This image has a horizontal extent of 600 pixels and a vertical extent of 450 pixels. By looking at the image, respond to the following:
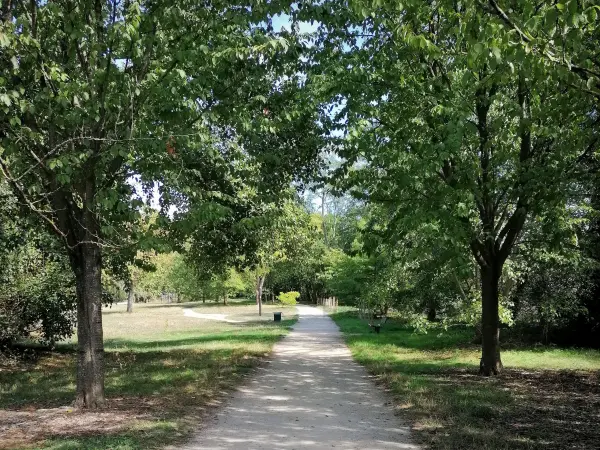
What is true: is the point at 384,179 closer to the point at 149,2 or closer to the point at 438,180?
the point at 438,180

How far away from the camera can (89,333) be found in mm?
8375

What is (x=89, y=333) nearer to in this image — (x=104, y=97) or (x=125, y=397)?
(x=125, y=397)

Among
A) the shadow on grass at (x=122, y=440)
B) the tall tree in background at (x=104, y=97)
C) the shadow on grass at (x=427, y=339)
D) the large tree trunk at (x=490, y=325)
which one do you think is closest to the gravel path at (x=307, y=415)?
the shadow on grass at (x=122, y=440)

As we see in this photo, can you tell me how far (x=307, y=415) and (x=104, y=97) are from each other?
531 centimetres

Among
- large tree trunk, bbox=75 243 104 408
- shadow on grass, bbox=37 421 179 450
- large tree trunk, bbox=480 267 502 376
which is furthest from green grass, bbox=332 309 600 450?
large tree trunk, bbox=75 243 104 408

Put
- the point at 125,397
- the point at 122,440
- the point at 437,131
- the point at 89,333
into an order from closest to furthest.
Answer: the point at 122,440 → the point at 89,333 → the point at 437,131 → the point at 125,397

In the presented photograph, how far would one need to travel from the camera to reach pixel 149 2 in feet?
26.0

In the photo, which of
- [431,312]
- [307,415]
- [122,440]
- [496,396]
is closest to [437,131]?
[496,396]

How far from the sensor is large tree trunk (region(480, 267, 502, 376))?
39.3 ft

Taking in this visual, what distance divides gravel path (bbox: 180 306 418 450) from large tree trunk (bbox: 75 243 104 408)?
206cm

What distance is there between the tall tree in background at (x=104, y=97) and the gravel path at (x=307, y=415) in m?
2.57

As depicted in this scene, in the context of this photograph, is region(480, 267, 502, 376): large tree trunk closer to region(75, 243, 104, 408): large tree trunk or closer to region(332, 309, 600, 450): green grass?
region(332, 309, 600, 450): green grass

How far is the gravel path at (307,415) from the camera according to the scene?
20.7ft

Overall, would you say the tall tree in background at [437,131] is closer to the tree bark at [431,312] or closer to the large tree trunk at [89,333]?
the large tree trunk at [89,333]
